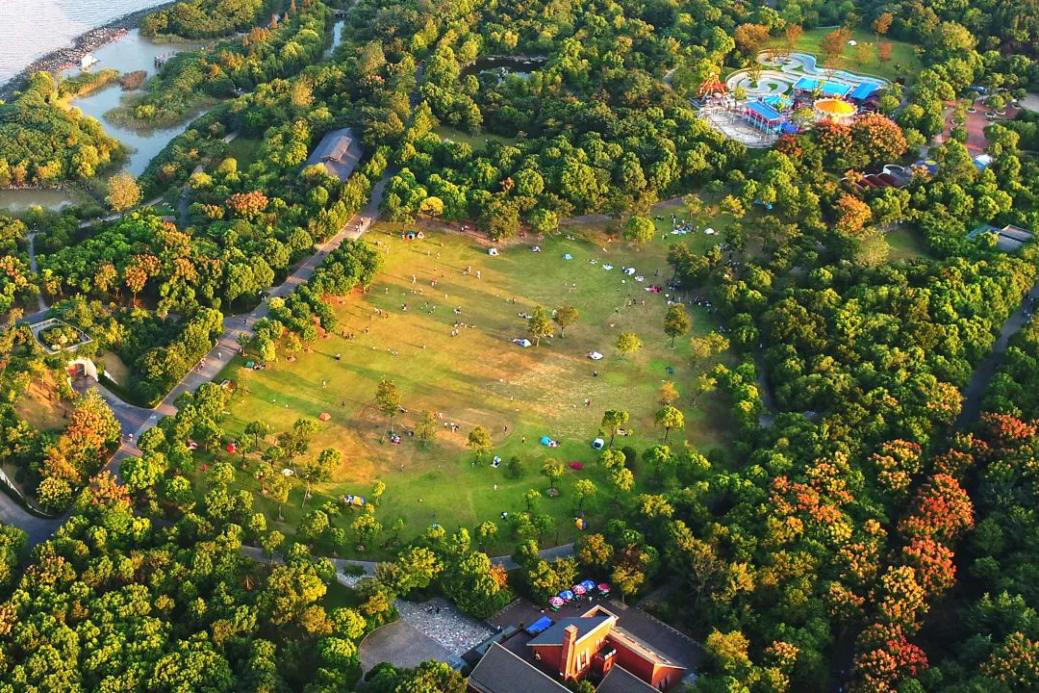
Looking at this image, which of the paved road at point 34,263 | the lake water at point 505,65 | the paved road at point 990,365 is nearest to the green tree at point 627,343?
the paved road at point 990,365

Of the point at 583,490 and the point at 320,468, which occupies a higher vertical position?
the point at 320,468

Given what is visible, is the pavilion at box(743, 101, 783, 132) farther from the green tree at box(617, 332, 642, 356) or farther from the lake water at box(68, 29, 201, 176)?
the lake water at box(68, 29, 201, 176)

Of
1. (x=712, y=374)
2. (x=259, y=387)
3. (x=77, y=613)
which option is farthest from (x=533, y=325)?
(x=77, y=613)

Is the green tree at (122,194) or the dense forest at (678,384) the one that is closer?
the dense forest at (678,384)

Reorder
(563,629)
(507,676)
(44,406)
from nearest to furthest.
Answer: (507,676) < (563,629) < (44,406)

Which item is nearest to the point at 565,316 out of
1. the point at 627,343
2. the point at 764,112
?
the point at 627,343

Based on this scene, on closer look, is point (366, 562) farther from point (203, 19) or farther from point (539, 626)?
point (203, 19)

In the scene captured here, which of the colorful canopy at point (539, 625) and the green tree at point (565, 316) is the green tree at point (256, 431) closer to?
the colorful canopy at point (539, 625)
